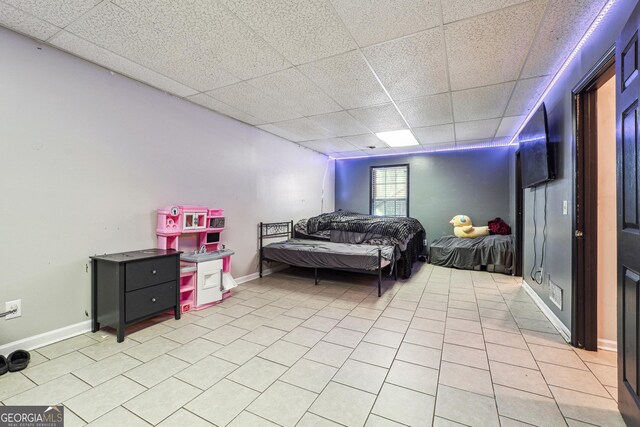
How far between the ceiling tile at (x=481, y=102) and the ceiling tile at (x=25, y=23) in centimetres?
367

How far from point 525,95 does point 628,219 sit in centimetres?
239

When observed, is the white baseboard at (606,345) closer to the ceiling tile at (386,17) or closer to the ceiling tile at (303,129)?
the ceiling tile at (386,17)

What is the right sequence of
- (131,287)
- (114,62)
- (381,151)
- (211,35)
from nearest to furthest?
(211,35)
(131,287)
(114,62)
(381,151)

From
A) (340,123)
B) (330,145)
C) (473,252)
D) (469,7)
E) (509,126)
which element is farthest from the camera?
(330,145)

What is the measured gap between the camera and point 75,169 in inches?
92.1

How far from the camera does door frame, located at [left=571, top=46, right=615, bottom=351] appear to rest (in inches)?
82.7

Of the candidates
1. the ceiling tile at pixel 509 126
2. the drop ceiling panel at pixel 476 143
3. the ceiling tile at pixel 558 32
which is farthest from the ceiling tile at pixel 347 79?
the drop ceiling panel at pixel 476 143

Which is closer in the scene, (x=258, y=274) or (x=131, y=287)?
(x=131, y=287)

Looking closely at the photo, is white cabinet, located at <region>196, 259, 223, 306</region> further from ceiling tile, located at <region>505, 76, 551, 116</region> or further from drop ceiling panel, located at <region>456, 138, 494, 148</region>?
drop ceiling panel, located at <region>456, 138, 494, 148</region>

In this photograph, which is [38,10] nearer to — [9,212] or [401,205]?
[9,212]

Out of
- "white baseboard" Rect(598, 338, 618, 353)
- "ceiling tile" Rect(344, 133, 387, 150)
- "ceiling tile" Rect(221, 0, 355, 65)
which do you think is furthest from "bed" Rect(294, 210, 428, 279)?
"ceiling tile" Rect(221, 0, 355, 65)

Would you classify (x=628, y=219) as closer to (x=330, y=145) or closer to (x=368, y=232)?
(x=368, y=232)

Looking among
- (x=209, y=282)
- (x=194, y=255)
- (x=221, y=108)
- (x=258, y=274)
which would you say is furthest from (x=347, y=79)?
(x=258, y=274)

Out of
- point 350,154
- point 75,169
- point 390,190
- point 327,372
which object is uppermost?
point 350,154
